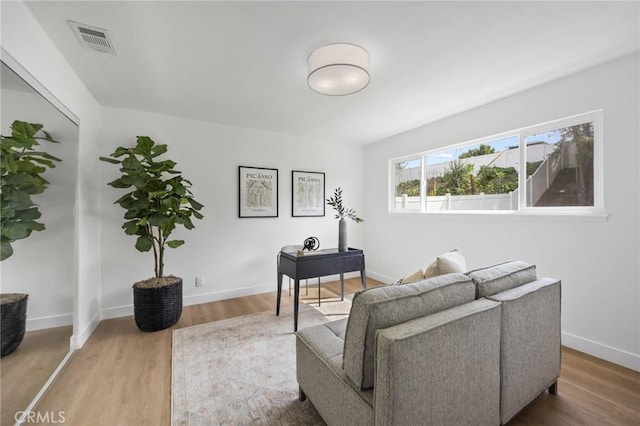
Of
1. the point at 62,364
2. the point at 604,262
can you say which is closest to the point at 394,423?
the point at 604,262

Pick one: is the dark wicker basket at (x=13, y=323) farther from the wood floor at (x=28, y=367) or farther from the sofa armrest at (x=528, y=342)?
the sofa armrest at (x=528, y=342)

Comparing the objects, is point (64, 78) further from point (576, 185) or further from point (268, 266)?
point (576, 185)

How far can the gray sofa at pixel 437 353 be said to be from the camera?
1051 millimetres

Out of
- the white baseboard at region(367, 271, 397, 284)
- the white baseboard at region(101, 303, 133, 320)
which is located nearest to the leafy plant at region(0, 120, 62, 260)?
the white baseboard at region(101, 303, 133, 320)

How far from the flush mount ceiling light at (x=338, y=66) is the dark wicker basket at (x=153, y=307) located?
2.45 m

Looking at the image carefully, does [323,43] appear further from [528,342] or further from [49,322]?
[49,322]

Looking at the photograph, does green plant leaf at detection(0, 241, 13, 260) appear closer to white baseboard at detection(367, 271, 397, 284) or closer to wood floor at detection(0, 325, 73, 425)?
wood floor at detection(0, 325, 73, 425)

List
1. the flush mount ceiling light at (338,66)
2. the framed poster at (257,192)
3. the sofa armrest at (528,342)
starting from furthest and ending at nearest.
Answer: the framed poster at (257,192)
the flush mount ceiling light at (338,66)
the sofa armrest at (528,342)

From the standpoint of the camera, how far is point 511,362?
1.45 metres

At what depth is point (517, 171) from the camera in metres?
2.87

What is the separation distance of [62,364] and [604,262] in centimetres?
439

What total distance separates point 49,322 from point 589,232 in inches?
170

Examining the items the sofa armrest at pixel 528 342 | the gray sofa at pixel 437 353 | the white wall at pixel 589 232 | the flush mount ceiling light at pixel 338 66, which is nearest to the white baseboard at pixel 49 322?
the gray sofa at pixel 437 353

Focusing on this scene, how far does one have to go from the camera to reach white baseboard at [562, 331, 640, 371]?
2061 mm
